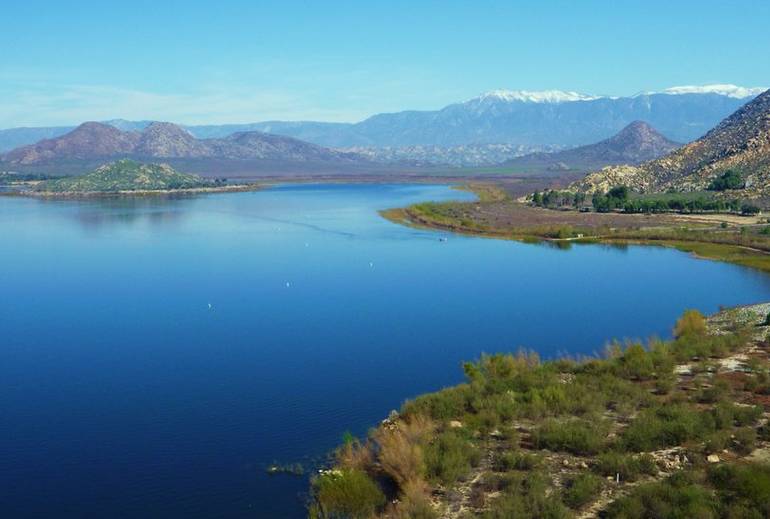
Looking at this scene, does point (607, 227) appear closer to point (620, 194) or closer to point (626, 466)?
point (620, 194)

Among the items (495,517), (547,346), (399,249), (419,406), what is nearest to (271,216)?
(399,249)

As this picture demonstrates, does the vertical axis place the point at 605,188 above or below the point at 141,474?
above

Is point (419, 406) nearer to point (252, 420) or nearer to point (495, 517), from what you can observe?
point (252, 420)

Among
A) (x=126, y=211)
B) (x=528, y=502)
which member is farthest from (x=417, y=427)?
(x=126, y=211)

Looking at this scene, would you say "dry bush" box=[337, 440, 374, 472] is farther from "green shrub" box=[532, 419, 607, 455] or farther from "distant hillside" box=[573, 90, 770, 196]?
"distant hillside" box=[573, 90, 770, 196]

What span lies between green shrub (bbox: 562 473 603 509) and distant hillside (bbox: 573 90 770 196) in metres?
87.7

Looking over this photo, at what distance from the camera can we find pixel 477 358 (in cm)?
3062

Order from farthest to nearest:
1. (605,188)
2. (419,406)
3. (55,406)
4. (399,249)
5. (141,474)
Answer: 1. (605,188)
2. (399,249)
3. (55,406)
4. (419,406)
5. (141,474)

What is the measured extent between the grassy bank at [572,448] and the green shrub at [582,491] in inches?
1.1

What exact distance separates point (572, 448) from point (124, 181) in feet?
548

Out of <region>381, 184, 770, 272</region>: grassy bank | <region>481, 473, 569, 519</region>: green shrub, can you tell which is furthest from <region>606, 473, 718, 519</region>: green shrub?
<region>381, 184, 770, 272</region>: grassy bank

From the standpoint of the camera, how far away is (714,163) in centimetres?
11412

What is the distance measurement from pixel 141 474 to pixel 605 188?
110 metres

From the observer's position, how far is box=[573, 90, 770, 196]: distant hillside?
105812 millimetres
